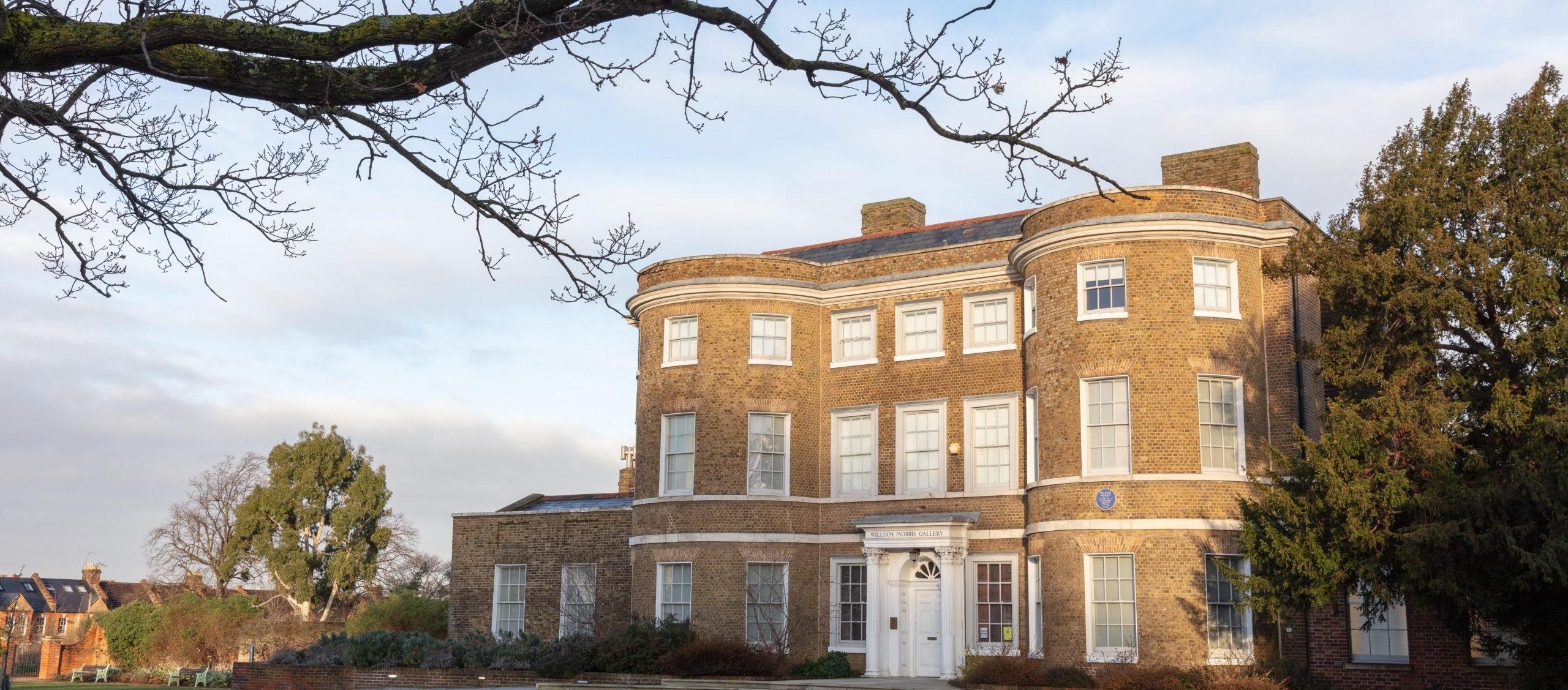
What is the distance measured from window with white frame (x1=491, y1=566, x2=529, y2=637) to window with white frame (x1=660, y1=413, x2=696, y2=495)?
18.5ft

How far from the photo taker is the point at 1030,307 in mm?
24547

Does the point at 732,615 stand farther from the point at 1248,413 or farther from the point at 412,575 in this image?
the point at 412,575

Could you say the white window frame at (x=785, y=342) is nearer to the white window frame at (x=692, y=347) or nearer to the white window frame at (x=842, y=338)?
the white window frame at (x=842, y=338)

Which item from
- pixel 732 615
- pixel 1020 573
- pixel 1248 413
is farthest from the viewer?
pixel 732 615

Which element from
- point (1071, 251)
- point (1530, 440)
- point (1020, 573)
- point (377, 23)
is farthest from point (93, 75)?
point (1020, 573)

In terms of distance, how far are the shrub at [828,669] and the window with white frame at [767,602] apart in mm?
562

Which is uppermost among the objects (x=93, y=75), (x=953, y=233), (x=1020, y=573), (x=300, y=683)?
(x=953, y=233)

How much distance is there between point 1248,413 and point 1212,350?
1175 millimetres

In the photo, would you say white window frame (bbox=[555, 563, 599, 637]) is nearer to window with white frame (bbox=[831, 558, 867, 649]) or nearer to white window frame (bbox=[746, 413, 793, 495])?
white window frame (bbox=[746, 413, 793, 495])

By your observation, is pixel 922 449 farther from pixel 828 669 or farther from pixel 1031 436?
pixel 828 669

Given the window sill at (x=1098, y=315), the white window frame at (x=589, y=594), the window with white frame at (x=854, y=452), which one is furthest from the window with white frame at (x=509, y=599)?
the window sill at (x=1098, y=315)

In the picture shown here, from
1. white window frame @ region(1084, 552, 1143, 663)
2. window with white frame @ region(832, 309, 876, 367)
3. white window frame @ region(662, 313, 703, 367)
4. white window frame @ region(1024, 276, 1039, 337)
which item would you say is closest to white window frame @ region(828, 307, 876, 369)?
window with white frame @ region(832, 309, 876, 367)

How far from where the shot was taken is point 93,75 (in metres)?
7.64

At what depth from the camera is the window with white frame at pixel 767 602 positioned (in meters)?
25.7
